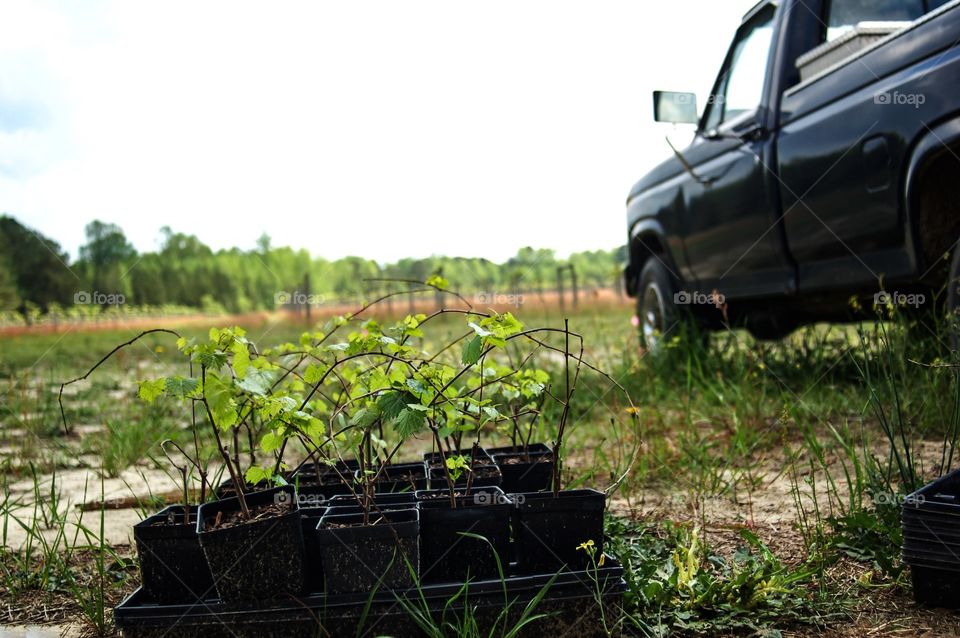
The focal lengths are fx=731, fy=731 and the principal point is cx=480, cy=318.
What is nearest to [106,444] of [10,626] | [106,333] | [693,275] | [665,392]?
[10,626]

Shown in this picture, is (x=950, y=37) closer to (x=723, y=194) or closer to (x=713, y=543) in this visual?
(x=723, y=194)

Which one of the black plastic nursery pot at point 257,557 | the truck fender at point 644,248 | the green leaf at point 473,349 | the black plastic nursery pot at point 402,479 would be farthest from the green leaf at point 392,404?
the truck fender at point 644,248

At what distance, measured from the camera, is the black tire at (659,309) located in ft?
15.8

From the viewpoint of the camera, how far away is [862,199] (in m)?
3.11

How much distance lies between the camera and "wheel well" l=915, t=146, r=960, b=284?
2852mm

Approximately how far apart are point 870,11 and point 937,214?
4.21ft

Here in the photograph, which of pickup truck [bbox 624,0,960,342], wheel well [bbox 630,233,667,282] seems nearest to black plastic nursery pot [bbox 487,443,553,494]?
pickup truck [bbox 624,0,960,342]

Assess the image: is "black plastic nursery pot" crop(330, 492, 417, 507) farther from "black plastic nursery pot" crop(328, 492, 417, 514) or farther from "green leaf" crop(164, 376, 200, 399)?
"green leaf" crop(164, 376, 200, 399)

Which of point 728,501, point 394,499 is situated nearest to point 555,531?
point 394,499

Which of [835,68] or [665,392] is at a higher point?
[835,68]

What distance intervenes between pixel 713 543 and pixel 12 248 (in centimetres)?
2506

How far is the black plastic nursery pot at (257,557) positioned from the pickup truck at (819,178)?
204cm

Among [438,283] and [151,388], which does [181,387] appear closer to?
[151,388]

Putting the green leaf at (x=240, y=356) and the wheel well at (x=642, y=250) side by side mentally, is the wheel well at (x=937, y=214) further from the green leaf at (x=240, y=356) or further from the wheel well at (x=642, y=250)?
the green leaf at (x=240, y=356)
